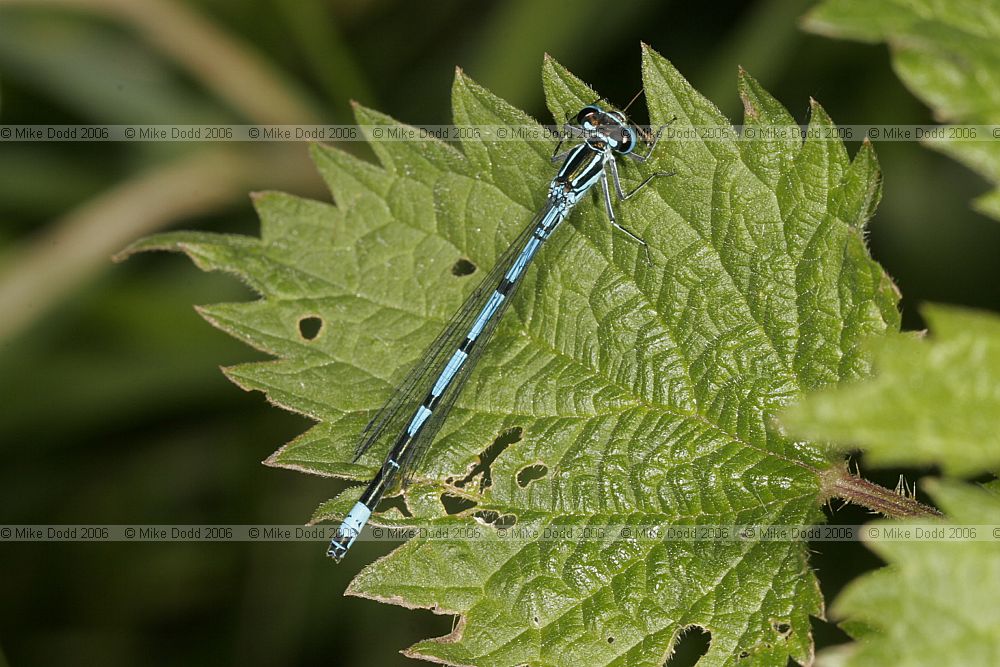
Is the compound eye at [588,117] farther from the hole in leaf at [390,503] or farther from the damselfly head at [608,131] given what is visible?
the hole in leaf at [390,503]

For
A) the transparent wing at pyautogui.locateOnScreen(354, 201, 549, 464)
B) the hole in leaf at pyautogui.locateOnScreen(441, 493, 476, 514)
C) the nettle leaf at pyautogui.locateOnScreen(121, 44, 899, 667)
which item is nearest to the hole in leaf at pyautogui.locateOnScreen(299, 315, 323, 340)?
the nettle leaf at pyautogui.locateOnScreen(121, 44, 899, 667)

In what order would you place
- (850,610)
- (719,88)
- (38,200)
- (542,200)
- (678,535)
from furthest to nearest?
(38,200) < (719,88) < (542,200) < (678,535) < (850,610)

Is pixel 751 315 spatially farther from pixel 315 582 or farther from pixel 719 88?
pixel 315 582

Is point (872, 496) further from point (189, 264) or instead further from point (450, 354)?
point (189, 264)

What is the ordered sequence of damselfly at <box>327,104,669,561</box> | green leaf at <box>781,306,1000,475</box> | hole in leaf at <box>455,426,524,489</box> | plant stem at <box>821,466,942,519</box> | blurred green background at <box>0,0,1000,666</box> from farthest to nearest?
blurred green background at <box>0,0,1000,666</box>
damselfly at <box>327,104,669,561</box>
hole in leaf at <box>455,426,524,489</box>
plant stem at <box>821,466,942,519</box>
green leaf at <box>781,306,1000,475</box>

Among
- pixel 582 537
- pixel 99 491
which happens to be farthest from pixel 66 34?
pixel 582 537

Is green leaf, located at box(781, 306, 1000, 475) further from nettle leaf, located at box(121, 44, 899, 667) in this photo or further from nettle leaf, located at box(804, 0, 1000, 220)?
nettle leaf, located at box(121, 44, 899, 667)
